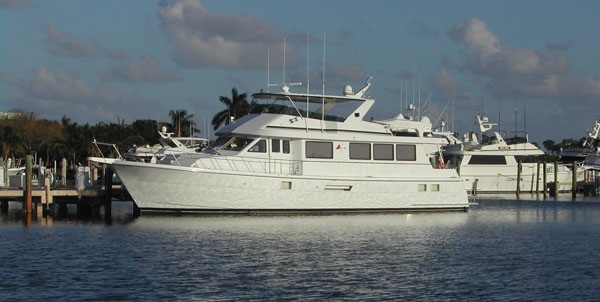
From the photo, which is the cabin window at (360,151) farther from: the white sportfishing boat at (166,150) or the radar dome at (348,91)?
the white sportfishing boat at (166,150)

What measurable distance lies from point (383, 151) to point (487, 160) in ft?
91.1

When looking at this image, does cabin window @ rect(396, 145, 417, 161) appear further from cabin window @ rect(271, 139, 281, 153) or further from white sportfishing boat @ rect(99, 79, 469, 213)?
cabin window @ rect(271, 139, 281, 153)

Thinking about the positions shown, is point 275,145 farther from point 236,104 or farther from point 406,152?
point 236,104

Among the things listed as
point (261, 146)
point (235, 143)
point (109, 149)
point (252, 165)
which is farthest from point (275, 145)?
point (109, 149)

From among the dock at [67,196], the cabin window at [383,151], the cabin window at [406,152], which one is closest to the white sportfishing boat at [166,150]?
the dock at [67,196]

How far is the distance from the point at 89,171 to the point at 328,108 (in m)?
11.1

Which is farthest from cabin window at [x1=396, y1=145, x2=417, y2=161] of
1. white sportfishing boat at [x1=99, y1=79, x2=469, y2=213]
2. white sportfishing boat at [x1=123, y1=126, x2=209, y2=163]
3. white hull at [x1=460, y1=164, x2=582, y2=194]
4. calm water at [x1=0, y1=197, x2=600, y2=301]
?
white hull at [x1=460, y1=164, x2=582, y2=194]


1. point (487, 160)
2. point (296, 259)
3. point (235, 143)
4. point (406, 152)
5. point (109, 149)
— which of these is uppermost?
point (109, 149)

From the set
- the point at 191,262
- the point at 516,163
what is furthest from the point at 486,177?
the point at 191,262

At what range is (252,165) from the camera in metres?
33.1

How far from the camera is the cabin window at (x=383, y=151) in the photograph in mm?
35281

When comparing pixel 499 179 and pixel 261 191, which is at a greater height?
pixel 261 191

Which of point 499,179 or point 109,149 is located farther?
point 499,179

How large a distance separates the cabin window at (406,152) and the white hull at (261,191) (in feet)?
2.97
